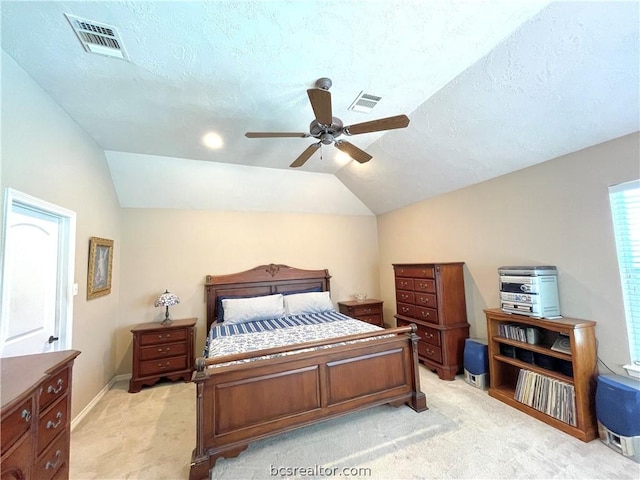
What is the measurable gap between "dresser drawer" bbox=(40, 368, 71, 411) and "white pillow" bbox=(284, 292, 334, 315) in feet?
8.93

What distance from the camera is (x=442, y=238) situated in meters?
3.91

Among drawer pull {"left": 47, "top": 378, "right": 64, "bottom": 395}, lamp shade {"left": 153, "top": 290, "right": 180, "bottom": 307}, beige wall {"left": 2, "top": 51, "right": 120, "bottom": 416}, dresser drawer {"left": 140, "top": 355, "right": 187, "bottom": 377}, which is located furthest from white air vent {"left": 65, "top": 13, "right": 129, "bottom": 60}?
dresser drawer {"left": 140, "top": 355, "right": 187, "bottom": 377}

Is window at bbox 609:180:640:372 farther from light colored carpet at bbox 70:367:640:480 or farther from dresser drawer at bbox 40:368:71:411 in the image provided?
dresser drawer at bbox 40:368:71:411

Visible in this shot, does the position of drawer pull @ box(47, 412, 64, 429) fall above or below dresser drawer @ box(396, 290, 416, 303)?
below

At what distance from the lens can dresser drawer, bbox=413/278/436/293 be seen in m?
3.48

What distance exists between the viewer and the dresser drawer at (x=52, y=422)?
4.18ft

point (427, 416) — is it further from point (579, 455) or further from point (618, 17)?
point (618, 17)

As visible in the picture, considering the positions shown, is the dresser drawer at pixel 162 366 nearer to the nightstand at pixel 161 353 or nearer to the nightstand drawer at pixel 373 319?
the nightstand at pixel 161 353

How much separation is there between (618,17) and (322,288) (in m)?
4.22

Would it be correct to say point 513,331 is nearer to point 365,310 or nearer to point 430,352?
point 430,352

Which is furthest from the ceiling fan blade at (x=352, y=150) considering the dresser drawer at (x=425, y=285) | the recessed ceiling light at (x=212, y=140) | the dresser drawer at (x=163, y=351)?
the dresser drawer at (x=163, y=351)

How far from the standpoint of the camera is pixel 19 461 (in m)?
1.10

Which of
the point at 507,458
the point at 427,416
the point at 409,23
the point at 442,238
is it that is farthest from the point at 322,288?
the point at 409,23

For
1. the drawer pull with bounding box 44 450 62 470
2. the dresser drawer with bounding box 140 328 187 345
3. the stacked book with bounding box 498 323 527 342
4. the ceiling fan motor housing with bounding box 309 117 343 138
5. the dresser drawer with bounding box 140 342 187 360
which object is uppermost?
the ceiling fan motor housing with bounding box 309 117 343 138
